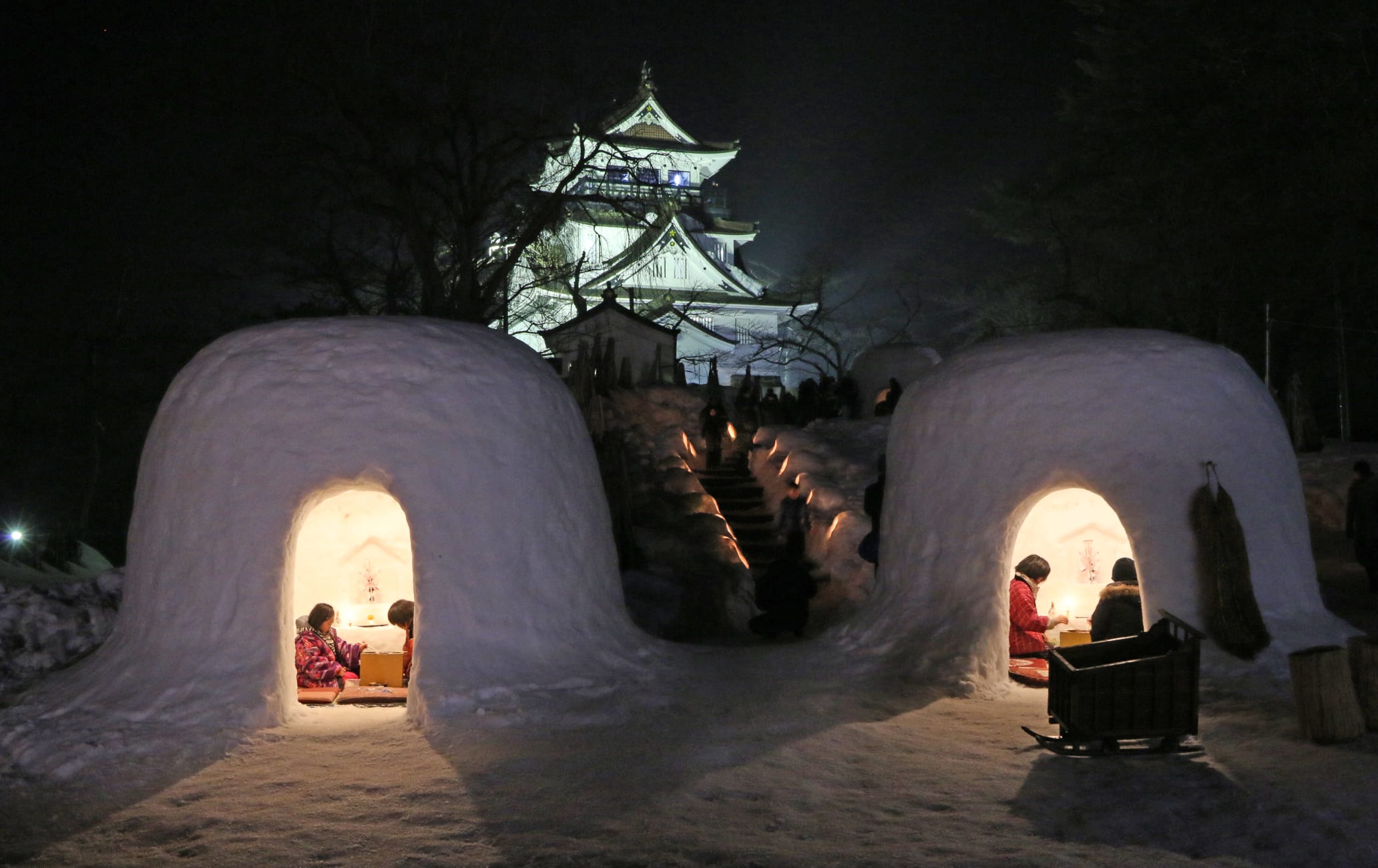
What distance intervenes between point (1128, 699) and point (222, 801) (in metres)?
5.00

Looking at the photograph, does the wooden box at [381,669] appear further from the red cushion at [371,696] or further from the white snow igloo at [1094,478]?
the white snow igloo at [1094,478]

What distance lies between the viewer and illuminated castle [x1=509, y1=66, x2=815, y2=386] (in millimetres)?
34250

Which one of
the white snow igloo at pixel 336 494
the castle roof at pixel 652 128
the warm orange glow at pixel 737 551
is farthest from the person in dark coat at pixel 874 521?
the castle roof at pixel 652 128

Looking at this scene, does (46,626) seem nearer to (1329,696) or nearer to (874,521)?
(874,521)

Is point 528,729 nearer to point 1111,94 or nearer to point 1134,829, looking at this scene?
point 1134,829

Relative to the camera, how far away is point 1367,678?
640 centimetres

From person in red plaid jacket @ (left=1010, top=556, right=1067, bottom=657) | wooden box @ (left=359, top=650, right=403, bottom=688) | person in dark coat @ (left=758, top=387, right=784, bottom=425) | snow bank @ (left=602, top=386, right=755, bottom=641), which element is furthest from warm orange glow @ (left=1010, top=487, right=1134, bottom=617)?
person in dark coat @ (left=758, top=387, right=784, bottom=425)

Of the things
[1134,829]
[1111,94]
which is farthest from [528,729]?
[1111,94]

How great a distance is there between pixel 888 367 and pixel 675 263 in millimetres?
15713

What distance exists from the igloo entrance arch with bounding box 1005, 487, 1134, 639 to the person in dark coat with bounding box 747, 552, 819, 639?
2229 mm

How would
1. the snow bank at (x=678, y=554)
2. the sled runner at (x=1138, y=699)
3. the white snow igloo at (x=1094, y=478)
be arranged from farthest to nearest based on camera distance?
1. the snow bank at (x=678, y=554)
2. the white snow igloo at (x=1094, y=478)
3. the sled runner at (x=1138, y=699)

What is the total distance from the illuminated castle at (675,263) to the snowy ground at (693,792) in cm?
2361

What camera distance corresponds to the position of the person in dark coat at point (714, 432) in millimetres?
19688

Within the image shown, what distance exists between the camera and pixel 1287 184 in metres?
17.9
